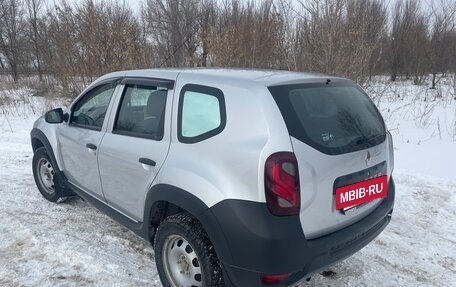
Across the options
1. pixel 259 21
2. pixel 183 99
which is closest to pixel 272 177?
pixel 183 99

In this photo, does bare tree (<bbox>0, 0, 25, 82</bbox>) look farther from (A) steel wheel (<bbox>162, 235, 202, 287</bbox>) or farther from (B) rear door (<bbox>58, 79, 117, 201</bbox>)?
(A) steel wheel (<bbox>162, 235, 202, 287</bbox>)

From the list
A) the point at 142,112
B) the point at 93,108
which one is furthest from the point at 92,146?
the point at 142,112

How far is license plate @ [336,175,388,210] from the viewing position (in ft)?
7.30

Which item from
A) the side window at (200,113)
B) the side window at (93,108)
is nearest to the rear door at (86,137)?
the side window at (93,108)

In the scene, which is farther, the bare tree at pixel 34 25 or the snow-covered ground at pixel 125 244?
the bare tree at pixel 34 25

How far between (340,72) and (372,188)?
6.62m

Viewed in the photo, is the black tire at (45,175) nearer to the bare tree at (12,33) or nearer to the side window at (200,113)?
the side window at (200,113)

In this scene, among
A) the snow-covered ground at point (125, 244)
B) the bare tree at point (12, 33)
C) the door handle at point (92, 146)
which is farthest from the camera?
the bare tree at point (12, 33)

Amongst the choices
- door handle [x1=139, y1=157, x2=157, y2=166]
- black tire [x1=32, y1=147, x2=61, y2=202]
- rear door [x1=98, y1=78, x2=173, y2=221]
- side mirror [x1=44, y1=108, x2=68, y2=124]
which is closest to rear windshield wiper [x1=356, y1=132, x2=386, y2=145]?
rear door [x1=98, y1=78, x2=173, y2=221]

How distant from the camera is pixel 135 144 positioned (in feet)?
9.09

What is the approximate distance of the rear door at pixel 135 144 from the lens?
2590 mm

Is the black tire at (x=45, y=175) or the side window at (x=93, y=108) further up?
the side window at (x=93, y=108)

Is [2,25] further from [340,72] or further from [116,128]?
[116,128]

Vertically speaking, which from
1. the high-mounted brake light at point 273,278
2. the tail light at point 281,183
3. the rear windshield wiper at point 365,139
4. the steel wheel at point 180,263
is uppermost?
the rear windshield wiper at point 365,139
